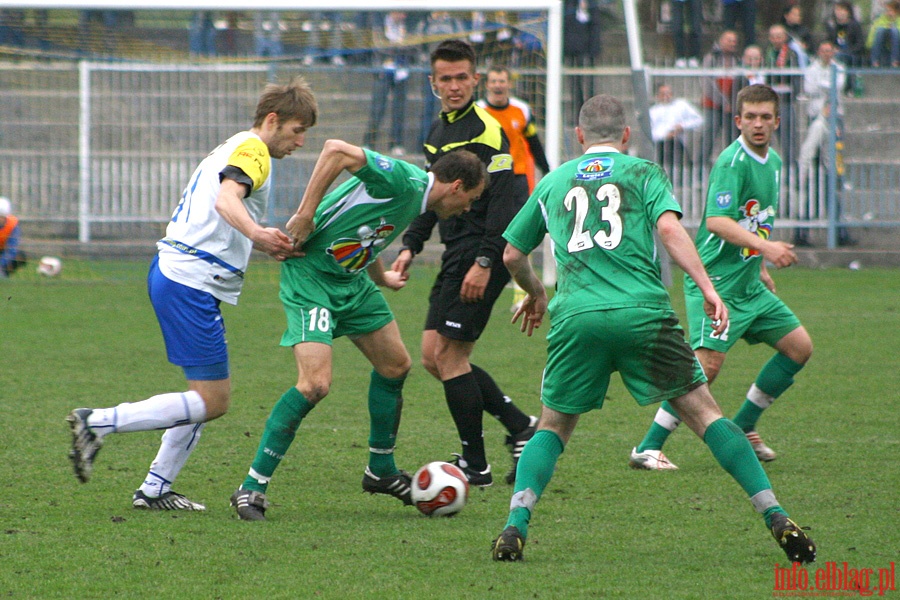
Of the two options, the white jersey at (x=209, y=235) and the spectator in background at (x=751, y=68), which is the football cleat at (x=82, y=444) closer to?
the white jersey at (x=209, y=235)

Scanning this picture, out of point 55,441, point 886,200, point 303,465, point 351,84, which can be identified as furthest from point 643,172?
point 886,200

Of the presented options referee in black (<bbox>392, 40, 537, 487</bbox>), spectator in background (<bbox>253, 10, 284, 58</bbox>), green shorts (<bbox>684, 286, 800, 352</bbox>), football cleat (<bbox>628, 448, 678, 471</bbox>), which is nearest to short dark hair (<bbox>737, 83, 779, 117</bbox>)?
green shorts (<bbox>684, 286, 800, 352</bbox>)

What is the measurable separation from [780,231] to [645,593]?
13482 millimetres

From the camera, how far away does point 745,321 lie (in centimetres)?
638

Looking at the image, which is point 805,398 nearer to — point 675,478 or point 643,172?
point 675,478

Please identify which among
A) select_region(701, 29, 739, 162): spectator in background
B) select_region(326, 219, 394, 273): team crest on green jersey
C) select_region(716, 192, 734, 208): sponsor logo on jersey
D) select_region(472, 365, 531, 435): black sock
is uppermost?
select_region(701, 29, 739, 162): spectator in background

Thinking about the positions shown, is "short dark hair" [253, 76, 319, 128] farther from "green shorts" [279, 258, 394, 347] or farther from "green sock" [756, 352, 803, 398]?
"green sock" [756, 352, 803, 398]

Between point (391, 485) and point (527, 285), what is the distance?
4.36 feet

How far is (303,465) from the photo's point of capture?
6.29 meters

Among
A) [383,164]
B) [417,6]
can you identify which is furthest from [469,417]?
[417,6]

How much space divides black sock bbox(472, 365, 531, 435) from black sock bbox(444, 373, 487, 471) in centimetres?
31

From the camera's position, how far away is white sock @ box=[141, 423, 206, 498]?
211 inches

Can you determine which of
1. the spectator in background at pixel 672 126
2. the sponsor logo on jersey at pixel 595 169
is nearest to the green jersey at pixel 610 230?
the sponsor logo on jersey at pixel 595 169

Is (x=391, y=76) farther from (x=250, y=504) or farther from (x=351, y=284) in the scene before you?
(x=250, y=504)
